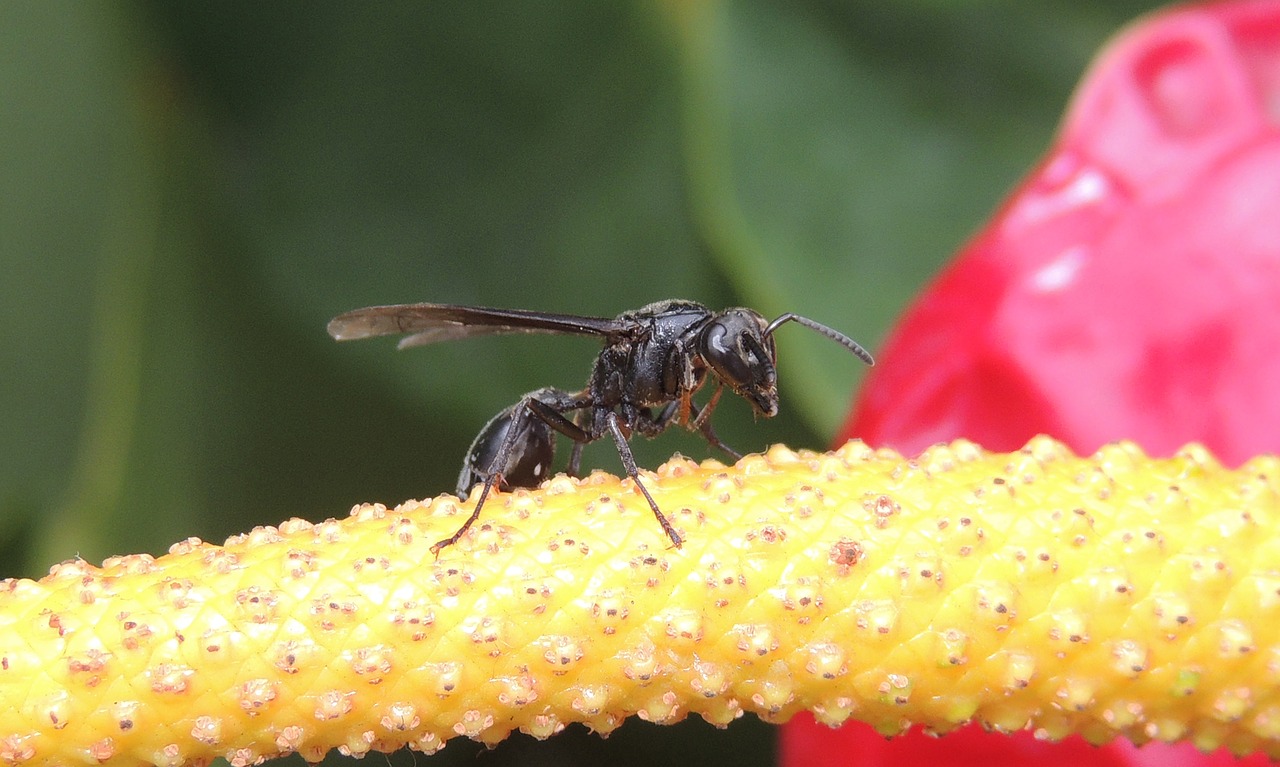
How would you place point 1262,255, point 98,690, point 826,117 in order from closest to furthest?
point 98,690
point 1262,255
point 826,117

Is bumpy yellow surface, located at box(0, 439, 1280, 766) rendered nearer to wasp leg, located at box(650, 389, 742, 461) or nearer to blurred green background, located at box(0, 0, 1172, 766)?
wasp leg, located at box(650, 389, 742, 461)

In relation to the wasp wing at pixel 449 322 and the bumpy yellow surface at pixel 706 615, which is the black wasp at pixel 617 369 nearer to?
the wasp wing at pixel 449 322

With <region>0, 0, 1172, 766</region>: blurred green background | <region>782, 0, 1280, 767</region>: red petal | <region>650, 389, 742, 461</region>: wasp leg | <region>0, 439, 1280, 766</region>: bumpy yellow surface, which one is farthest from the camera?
<region>0, 0, 1172, 766</region>: blurred green background

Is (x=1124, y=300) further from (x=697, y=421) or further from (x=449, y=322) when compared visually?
(x=449, y=322)

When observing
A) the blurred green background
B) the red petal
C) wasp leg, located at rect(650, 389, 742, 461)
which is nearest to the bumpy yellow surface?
the red petal

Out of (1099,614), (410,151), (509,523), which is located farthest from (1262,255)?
(410,151)

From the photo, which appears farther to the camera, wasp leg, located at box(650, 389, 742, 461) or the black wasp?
wasp leg, located at box(650, 389, 742, 461)

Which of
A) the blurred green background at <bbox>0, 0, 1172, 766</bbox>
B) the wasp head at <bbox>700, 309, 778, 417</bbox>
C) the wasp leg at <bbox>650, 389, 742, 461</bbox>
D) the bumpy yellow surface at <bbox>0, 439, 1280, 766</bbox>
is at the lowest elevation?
the bumpy yellow surface at <bbox>0, 439, 1280, 766</bbox>

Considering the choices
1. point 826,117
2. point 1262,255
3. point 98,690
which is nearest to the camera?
point 98,690

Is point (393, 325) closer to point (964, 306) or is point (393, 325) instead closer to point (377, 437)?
point (964, 306)
